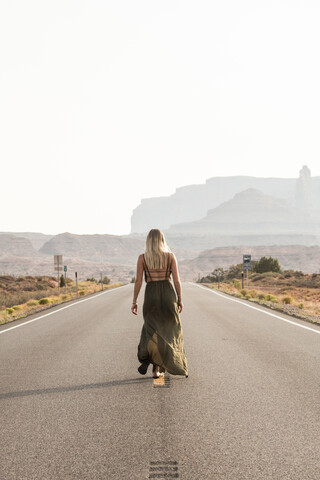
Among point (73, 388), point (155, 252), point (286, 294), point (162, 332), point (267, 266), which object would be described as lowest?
point (286, 294)

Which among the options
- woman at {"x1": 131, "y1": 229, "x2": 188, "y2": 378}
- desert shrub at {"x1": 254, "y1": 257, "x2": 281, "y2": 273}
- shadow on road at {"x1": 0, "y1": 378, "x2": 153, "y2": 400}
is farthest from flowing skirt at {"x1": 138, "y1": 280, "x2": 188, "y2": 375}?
desert shrub at {"x1": 254, "y1": 257, "x2": 281, "y2": 273}

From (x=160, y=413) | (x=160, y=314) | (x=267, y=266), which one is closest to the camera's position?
(x=160, y=413)

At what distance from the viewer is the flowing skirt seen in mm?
6365

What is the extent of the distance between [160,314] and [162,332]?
9.5 inches

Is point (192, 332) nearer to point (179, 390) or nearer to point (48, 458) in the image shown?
point (179, 390)

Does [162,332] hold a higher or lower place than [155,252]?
lower

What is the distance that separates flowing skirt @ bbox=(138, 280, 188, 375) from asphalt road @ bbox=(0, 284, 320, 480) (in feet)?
1.04

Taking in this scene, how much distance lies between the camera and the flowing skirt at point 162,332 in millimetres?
6365

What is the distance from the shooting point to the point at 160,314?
21.5 feet

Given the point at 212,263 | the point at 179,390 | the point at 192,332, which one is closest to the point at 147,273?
the point at 179,390

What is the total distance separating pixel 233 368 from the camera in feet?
24.6

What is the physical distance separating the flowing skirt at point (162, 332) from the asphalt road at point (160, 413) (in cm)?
32

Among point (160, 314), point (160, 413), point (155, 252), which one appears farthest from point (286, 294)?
→ point (160, 413)

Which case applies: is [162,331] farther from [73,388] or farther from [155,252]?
[73,388]
